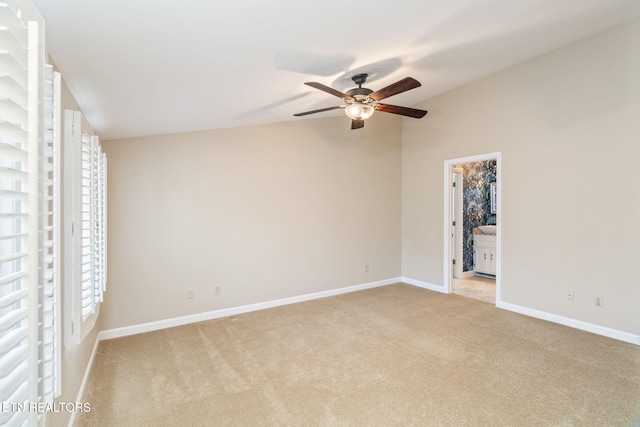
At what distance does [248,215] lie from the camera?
4406 millimetres

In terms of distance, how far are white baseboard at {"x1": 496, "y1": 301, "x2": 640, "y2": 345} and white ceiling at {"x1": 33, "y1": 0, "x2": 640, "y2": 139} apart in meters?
3.15

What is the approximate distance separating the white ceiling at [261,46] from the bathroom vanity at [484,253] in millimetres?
3307

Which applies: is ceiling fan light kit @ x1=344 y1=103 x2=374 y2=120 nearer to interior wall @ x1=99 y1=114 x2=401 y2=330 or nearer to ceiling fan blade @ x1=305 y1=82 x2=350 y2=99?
ceiling fan blade @ x1=305 y1=82 x2=350 y2=99

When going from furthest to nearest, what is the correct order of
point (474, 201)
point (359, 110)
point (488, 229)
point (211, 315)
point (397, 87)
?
point (474, 201)
point (488, 229)
point (211, 315)
point (359, 110)
point (397, 87)

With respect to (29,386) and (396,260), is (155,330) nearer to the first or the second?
(29,386)

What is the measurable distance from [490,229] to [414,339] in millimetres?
3702

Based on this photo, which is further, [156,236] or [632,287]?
[156,236]

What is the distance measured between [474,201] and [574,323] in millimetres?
3257

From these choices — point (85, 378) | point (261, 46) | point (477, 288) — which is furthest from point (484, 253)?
point (85, 378)

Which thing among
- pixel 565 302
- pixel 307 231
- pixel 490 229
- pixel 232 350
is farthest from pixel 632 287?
pixel 232 350

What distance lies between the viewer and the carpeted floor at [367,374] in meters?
2.24

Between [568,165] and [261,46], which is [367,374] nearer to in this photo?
[261,46]

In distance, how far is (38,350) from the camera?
83 centimetres

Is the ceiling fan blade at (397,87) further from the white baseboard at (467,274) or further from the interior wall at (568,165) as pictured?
the white baseboard at (467,274)
